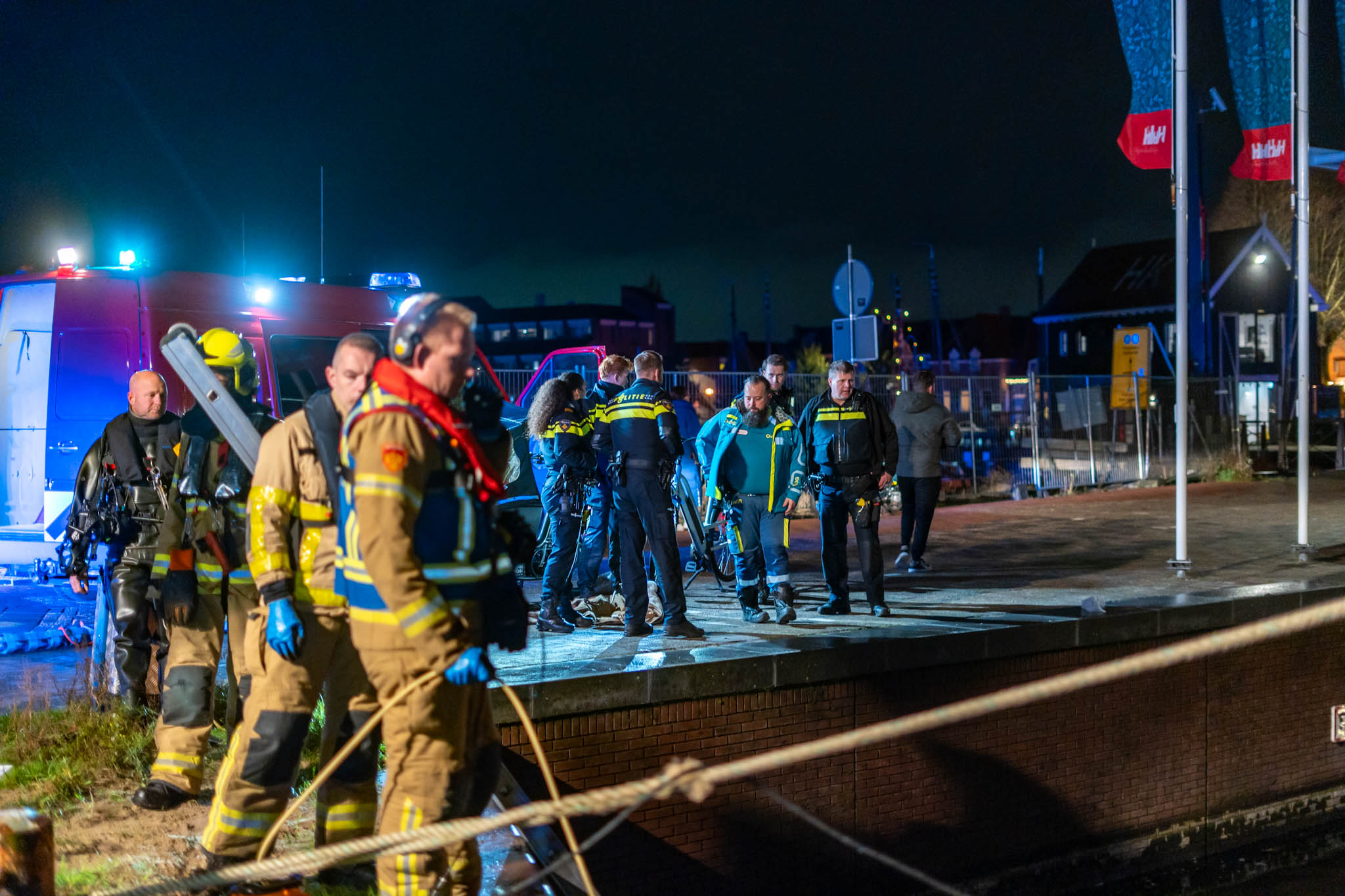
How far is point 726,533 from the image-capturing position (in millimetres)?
8539

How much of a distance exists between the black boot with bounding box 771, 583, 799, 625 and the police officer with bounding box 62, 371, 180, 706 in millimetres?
4004

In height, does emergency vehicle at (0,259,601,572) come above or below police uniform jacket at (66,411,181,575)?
above

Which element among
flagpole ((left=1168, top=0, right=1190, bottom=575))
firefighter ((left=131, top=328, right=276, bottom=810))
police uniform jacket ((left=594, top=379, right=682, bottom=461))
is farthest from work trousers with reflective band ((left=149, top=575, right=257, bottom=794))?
flagpole ((left=1168, top=0, right=1190, bottom=575))

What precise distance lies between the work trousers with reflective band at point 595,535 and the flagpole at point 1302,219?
274 inches

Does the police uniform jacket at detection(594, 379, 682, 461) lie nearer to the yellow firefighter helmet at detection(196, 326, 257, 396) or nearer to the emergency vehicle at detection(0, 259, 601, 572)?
the emergency vehicle at detection(0, 259, 601, 572)

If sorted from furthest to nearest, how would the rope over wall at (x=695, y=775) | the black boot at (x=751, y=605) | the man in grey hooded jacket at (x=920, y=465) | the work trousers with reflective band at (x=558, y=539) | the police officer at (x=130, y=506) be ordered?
1. the man in grey hooded jacket at (x=920, y=465)
2. the black boot at (x=751, y=605)
3. the work trousers with reflective band at (x=558, y=539)
4. the police officer at (x=130, y=506)
5. the rope over wall at (x=695, y=775)

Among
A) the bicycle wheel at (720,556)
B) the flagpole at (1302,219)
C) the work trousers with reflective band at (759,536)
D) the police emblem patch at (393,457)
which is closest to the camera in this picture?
the police emblem patch at (393,457)

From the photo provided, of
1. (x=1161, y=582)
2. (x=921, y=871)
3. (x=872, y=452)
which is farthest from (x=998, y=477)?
(x=921, y=871)

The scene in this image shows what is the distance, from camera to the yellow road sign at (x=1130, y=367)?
871 inches

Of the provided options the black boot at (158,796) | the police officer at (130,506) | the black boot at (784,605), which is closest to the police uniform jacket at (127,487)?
the police officer at (130,506)

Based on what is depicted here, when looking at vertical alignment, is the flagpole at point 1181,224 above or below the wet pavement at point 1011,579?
above

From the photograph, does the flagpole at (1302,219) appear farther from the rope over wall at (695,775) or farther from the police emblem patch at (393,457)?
the police emblem patch at (393,457)

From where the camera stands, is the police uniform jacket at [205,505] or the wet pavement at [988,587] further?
the wet pavement at [988,587]

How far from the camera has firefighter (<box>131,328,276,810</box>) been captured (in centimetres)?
494
